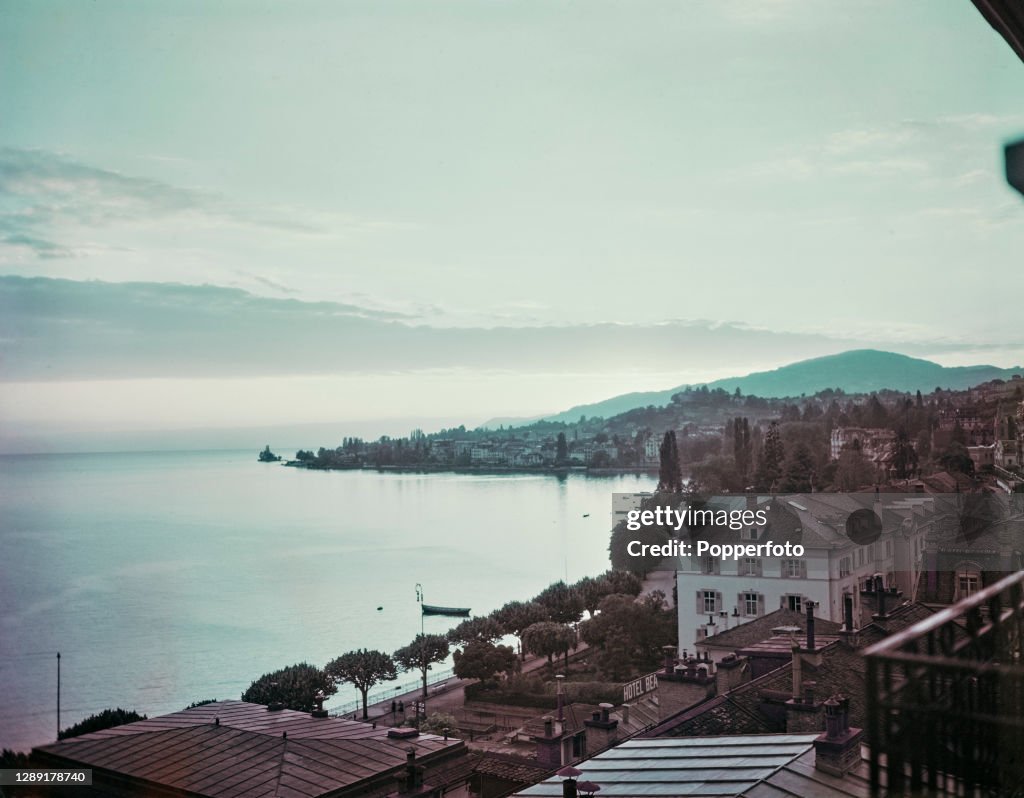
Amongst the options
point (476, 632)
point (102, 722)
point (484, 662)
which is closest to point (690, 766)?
point (484, 662)

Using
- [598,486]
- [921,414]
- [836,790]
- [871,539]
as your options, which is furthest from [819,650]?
[598,486]

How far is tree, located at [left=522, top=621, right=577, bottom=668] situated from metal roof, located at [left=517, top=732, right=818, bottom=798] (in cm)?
719

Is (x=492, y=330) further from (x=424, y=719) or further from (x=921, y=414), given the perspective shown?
(x=424, y=719)

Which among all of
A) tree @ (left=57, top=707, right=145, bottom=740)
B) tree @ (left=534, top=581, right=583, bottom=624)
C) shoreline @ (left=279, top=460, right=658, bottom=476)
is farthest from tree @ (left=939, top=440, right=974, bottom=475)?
shoreline @ (left=279, top=460, right=658, bottom=476)

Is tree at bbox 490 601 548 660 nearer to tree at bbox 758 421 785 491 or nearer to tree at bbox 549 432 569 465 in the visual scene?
tree at bbox 758 421 785 491

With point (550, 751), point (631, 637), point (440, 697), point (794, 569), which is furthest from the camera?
point (440, 697)

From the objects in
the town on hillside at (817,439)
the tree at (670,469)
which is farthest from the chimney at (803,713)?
the tree at (670,469)

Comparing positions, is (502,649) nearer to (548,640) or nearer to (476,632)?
(548,640)

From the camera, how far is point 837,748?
2.20 m

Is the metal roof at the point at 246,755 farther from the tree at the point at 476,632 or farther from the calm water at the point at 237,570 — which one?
the tree at the point at 476,632

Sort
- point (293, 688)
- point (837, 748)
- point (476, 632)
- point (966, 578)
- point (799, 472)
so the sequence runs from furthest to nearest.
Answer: point (799, 472) < point (476, 632) < point (293, 688) < point (966, 578) < point (837, 748)

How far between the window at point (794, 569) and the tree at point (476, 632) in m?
4.21

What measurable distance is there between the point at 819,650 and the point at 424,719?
15.0 feet

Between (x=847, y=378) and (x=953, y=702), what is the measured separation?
1461 cm
